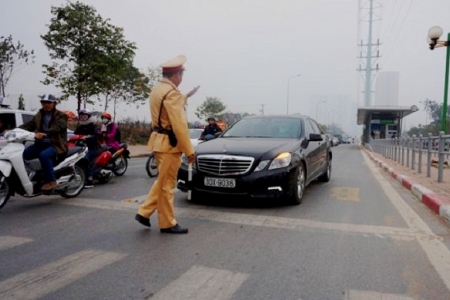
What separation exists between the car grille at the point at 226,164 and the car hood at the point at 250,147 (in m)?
0.10

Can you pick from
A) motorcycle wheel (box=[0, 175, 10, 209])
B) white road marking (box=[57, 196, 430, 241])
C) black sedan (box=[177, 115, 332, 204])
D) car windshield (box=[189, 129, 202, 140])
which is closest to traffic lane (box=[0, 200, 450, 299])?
white road marking (box=[57, 196, 430, 241])

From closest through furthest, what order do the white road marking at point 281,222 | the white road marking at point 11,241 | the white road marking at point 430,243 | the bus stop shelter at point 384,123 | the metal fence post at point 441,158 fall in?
1. the white road marking at point 430,243
2. the white road marking at point 11,241
3. the white road marking at point 281,222
4. the metal fence post at point 441,158
5. the bus stop shelter at point 384,123

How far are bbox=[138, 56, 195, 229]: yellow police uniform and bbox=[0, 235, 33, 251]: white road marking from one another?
4.49ft

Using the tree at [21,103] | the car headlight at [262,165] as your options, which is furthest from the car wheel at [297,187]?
the tree at [21,103]

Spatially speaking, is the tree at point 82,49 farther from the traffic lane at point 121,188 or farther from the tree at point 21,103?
the traffic lane at point 121,188

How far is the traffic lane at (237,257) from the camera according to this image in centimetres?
298

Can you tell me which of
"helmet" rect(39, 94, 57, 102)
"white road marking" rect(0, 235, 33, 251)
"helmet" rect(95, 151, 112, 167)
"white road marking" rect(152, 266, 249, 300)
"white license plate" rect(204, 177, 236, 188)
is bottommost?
"white road marking" rect(0, 235, 33, 251)

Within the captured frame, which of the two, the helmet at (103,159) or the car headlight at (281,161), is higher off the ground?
the car headlight at (281,161)

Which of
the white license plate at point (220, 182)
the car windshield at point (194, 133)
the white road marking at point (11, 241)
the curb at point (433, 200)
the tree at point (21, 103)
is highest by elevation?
the tree at point (21, 103)

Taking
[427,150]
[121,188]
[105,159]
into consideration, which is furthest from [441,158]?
[105,159]

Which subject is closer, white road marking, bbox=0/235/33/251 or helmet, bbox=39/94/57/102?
white road marking, bbox=0/235/33/251

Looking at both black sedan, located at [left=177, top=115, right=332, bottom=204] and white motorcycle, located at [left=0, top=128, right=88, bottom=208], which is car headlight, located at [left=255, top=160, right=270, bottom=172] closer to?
black sedan, located at [left=177, top=115, right=332, bottom=204]

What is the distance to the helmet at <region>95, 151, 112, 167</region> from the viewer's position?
326 inches

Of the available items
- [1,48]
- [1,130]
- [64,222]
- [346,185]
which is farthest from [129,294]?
[1,48]
